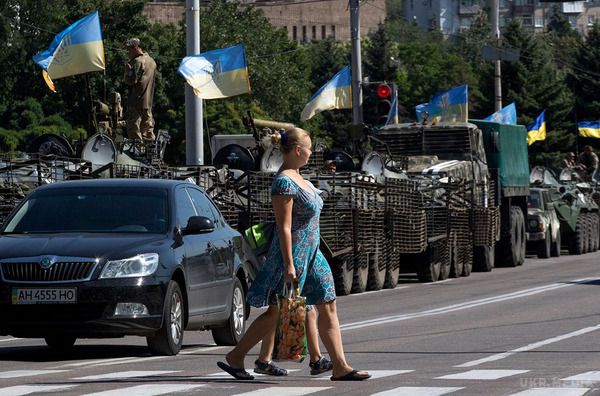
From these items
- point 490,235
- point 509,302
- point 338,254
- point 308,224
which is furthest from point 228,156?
point 308,224

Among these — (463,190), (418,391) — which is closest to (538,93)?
(463,190)

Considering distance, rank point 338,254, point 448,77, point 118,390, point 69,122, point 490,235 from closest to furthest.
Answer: point 118,390 < point 338,254 < point 490,235 < point 69,122 < point 448,77

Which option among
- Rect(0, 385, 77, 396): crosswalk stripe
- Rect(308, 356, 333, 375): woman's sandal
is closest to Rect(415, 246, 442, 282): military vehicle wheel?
Rect(308, 356, 333, 375): woman's sandal

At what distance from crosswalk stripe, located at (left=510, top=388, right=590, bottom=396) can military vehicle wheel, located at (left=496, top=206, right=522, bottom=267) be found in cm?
2750

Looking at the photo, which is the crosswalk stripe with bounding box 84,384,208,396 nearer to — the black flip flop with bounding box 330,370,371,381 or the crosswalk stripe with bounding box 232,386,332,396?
the crosswalk stripe with bounding box 232,386,332,396

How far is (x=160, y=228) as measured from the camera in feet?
49.3

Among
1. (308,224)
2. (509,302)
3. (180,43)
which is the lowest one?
(509,302)

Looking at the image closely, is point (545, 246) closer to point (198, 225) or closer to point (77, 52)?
point (77, 52)

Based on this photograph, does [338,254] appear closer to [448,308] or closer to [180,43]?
[448,308]

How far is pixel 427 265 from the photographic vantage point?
32.0m

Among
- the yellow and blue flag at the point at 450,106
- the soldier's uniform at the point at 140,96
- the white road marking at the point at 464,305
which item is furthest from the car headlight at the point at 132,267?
the yellow and blue flag at the point at 450,106

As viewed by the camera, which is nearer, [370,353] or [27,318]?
[27,318]

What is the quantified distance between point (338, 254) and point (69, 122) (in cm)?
5726

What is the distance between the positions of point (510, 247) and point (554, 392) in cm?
2784
